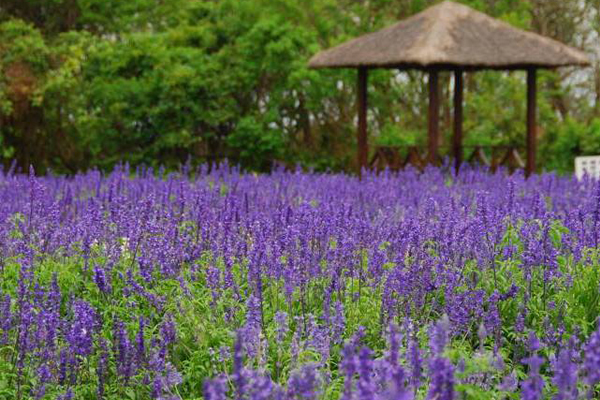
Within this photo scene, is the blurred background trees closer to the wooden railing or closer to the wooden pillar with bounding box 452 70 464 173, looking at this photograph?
the wooden railing

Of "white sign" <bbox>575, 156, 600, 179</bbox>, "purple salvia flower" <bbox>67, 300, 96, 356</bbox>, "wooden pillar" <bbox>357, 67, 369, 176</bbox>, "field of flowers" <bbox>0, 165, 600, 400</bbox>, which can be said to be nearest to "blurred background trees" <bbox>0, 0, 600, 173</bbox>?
"wooden pillar" <bbox>357, 67, 369, 176</bbox>

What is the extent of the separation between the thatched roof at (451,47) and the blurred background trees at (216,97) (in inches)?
124

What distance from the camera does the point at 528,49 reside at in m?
17.5

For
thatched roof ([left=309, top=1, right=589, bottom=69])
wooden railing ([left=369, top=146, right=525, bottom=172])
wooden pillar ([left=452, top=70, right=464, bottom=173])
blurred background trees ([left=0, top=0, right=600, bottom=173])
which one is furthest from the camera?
blurred background trees ([left=0, top=0, right=600, bottom=173])

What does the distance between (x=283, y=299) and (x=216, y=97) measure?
55.2 feet

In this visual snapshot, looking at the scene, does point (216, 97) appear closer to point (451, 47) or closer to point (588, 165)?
point (451, 47)

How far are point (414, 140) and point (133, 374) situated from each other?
1811 cm

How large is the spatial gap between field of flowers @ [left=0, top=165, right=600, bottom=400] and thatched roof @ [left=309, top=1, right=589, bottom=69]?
940 centimetres

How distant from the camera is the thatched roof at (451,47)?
1648cm

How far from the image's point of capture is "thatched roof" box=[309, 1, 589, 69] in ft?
54.1

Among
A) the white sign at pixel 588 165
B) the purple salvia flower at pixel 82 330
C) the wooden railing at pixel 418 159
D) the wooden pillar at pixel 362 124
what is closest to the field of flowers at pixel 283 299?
the purple salvia flower at pixel 82 330

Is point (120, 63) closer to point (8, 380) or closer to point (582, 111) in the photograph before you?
point (582, 111)

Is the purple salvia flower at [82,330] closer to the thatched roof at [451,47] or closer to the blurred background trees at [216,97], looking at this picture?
the thatched roof at [451,47]

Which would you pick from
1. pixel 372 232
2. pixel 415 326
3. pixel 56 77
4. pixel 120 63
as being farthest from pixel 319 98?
pixel 415 326
